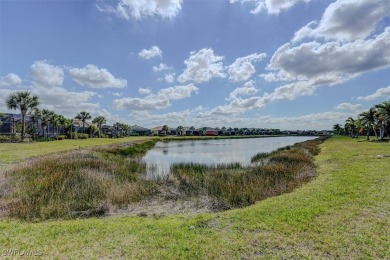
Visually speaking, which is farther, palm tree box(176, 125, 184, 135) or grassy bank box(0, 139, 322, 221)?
palm tree box(176, 125, 184, 135)

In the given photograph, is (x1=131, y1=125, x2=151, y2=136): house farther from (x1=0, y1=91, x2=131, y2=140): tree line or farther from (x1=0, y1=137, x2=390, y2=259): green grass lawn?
(x1=0, y1=137, x2=390, y2=259): green grass lawn

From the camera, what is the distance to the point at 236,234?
256 inches

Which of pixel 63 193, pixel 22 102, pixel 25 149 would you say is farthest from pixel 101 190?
pixel 22 102

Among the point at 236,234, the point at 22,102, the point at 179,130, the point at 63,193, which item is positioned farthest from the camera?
the point at 179,130

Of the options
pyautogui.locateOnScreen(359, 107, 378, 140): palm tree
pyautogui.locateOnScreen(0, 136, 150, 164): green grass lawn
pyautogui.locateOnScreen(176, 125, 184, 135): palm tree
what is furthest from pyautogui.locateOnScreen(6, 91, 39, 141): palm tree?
pyautogui.locateOnScreen(176, 125, 184, 135): palm tree

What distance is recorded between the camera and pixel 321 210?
316 inches

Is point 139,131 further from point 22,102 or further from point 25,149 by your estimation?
point 25,149

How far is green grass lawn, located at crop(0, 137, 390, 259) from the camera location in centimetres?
554

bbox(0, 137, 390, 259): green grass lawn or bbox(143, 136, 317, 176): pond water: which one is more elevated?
bbox(0, 137, 390, 259): green grass lawn

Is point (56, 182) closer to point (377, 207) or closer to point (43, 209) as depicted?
point (43, 209)

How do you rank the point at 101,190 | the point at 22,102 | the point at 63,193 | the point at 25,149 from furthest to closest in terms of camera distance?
1. the point at 22,102
2. the point at 25,149
3. the point at 101,190
4. the point at 63,193

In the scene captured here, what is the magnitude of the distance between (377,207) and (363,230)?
2236 millimetres

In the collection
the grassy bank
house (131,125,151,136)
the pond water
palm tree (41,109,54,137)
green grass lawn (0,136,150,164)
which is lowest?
the pond water

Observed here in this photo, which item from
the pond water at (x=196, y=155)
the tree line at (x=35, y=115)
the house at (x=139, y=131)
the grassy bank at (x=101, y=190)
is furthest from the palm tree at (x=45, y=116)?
the house at (x=139, y=131)
